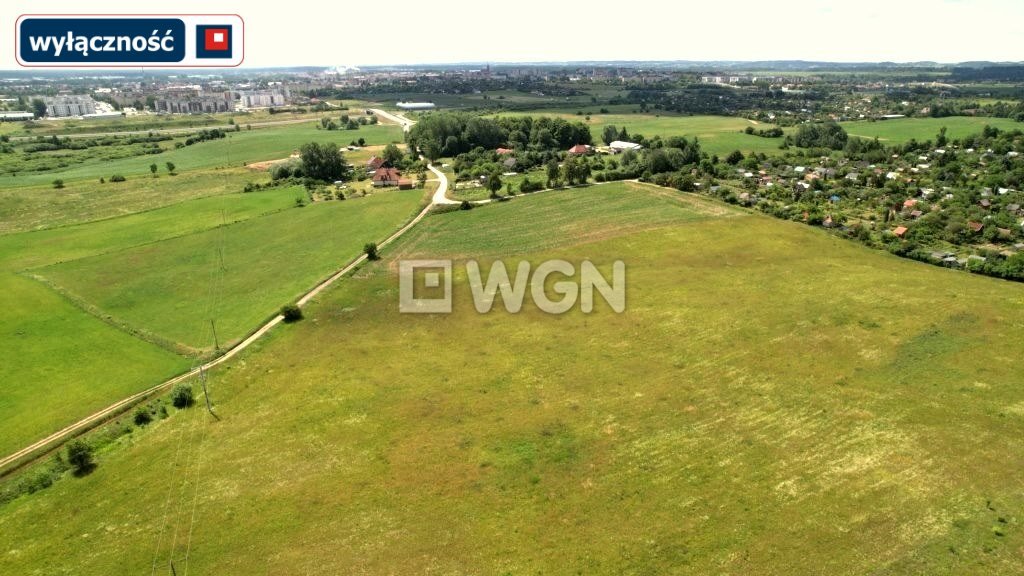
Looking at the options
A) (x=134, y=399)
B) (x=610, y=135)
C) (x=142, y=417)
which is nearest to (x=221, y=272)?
(x=134, y=399)

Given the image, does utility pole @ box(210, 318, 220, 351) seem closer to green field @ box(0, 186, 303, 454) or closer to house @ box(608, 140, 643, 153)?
green field @ box(0, 186, 303, 454)

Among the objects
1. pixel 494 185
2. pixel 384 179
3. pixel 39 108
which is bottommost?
pixel 494 185

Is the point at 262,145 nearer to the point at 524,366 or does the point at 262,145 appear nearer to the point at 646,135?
the point at 646,135

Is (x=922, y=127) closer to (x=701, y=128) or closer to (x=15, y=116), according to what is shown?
(x=701, y=128)

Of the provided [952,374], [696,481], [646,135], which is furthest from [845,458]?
[646,135]

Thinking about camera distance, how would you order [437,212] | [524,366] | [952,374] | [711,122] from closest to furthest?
[952,374], [524,366], [437,212], [711,122]

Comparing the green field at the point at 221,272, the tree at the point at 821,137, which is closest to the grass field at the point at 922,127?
the tree at the point at 821,137
